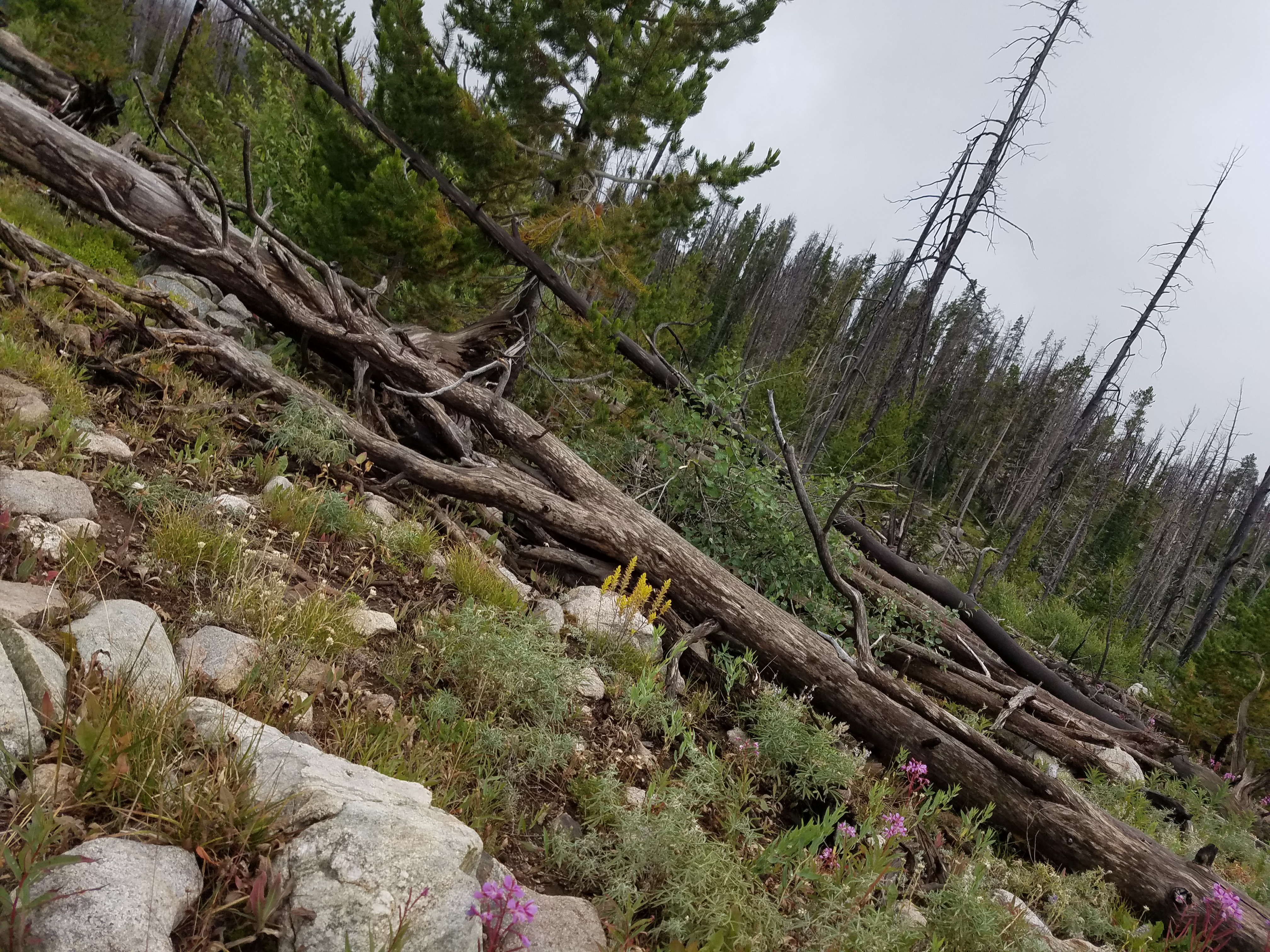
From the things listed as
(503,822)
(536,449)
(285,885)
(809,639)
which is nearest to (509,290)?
(536,449)

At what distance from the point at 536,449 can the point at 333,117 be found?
4165 millimetres

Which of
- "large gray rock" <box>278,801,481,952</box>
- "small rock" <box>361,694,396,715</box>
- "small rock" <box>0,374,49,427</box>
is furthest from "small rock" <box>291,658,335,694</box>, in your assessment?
"small rock" <box>0,374,49,427</box>

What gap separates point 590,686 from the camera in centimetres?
344

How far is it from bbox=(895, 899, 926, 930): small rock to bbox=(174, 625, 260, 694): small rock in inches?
109

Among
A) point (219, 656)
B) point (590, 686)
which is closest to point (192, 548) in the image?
point (219, 656)

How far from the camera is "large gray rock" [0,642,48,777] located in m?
1.61

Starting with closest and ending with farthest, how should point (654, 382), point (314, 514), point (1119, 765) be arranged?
point (314, 514), point (1119, 765), point (654, 382)

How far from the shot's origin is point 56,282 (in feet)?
14.2

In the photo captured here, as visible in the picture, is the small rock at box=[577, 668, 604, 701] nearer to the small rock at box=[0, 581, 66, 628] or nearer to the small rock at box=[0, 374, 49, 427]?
the small rock at box=[0, 581, 66, 628]

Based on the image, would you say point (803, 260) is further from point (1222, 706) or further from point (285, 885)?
point (285, 885)

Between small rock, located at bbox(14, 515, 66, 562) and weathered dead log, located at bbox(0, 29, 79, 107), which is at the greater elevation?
weathered dead log, located at bbox(0, 29, 79, 107)

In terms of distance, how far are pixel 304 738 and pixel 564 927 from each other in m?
1.08

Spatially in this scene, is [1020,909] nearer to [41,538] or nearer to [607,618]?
[607,618]

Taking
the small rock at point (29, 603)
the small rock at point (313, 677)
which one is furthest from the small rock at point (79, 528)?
the small rock at point (313, 677)
